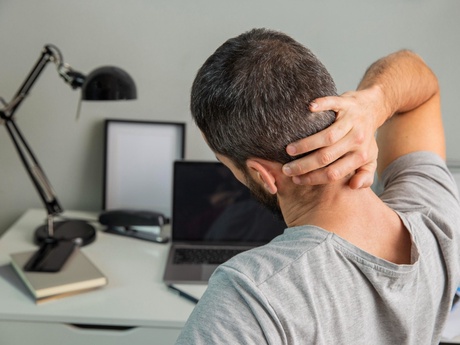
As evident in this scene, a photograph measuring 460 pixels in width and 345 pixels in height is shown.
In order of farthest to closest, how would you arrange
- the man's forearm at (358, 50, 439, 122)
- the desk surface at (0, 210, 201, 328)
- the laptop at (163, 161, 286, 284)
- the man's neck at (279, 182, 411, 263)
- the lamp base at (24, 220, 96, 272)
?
the laptop at (163, 161, 286, 284)
the lamp base at (24, 220, 96, 272)
the desk surface at (0, 210, 201, 328)
the man's forearm at (358, 50, 439, 122)
the man's neck at (279, 182, 411, 263)

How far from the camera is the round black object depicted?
150 cm

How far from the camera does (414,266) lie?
0.70 metres

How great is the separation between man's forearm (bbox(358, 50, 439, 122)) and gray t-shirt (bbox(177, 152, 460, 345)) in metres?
0.25

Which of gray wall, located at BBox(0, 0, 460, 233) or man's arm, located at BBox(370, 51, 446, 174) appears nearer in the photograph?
man's arm, located at BBox(370, 51, 446, 174)

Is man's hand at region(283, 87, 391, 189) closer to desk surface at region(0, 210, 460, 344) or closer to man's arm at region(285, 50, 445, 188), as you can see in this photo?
man's arm at region(285, 50, 445, 188)

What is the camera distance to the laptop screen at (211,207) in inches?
60.7

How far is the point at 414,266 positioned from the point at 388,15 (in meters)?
1.09

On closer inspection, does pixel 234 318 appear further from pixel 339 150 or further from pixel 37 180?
pixel 37 180

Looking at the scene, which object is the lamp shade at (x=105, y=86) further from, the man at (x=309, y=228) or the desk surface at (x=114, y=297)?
the man at (x=309, y=228)

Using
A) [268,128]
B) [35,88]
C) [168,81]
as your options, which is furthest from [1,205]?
[268,128]

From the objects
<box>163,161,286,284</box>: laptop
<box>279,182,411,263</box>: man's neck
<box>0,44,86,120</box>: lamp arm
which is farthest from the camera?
<box>163,161,286,284</box>: laptop

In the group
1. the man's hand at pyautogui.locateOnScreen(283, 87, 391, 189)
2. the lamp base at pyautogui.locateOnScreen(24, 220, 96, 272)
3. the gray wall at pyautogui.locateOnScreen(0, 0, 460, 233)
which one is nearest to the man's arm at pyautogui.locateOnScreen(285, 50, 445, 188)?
the man's hand at pyautogui.locateOnScreen(283, 87, 391, 189)

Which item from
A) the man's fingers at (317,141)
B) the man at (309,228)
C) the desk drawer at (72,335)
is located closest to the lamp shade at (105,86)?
the desk drawer at (72,335)

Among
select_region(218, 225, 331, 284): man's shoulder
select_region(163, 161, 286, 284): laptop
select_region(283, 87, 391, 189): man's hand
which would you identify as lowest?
select_region(163, 161, 286, 284): laptop
